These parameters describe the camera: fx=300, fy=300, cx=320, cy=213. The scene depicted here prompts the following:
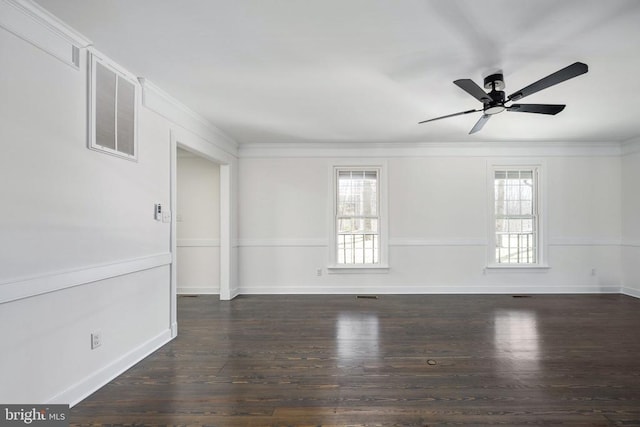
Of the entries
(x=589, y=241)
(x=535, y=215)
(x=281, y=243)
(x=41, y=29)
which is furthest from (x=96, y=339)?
(x=589, y=241)

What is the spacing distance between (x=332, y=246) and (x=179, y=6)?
13.0ft

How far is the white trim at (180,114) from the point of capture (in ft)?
9.36

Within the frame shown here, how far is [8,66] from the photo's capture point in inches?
66.8

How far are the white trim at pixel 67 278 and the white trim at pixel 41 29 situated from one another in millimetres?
1434

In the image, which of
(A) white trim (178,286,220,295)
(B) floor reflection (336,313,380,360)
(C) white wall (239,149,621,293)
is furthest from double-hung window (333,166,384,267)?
(A) white trim (178,286,220,295)

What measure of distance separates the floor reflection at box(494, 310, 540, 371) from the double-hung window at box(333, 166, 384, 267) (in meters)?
2.06

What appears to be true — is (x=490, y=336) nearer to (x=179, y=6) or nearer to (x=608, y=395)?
(x=608, y=395)

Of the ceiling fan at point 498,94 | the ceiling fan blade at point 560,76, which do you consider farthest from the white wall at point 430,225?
the ceiling fan blade at point 560,76

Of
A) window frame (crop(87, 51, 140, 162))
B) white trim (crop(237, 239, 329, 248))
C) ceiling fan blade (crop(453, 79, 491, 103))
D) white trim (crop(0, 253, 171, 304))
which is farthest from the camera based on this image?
white trim (crop(237, 239, 329, 248))

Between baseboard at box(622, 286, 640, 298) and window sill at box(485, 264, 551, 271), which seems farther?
window sill at box(485, 264, 551, 271)

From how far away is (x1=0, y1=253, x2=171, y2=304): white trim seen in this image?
5.53 ft

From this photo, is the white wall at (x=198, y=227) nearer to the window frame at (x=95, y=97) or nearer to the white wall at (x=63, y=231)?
the white wall at (x=63, y=231)

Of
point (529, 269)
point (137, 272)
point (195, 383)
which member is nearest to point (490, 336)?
point (529, 269)

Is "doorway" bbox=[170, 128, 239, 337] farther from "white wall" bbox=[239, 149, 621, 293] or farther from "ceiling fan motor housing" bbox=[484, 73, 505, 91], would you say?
"ceiling fan motor housing" bbox=[484, 73, 505, 91]
